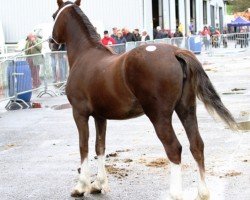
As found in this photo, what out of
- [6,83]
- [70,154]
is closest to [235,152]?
[70,154]

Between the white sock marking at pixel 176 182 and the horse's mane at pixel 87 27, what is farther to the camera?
the horse's mane at pixel 87 27

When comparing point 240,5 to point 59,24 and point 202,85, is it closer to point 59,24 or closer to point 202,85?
point 59,24

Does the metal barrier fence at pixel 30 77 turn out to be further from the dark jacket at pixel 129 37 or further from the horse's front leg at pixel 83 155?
the dark jacket at pixel 129 37

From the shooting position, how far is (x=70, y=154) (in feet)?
28.1

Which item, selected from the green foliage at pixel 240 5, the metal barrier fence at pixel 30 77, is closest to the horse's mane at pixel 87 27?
the metal barrier fence at pixel 30 77

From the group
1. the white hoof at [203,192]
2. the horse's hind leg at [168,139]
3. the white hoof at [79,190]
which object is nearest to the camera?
the horse's hind leg at [168,139]

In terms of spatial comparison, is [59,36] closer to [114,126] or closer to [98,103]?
[98,103]

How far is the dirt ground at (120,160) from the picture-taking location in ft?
21.0

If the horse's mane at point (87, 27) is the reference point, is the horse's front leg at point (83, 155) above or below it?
below

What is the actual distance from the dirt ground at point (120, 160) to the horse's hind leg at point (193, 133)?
1.35 feet

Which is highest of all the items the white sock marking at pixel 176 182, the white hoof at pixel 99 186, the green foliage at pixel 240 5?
the green foliage at pixel 240 5

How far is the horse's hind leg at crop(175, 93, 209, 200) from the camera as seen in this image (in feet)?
18.4

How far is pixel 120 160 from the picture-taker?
789 cm

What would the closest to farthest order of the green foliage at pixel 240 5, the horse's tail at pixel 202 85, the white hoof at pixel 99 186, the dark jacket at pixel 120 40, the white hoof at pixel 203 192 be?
1. the horse's tail at pixel 202 85
2. the white hoof at pixel 203 192
3. the white hoof at pixel 99 186
4. the dark jacket at pixel 120 40
5. the green foliage at pixel 240 5
